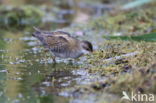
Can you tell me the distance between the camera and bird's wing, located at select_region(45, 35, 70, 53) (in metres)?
8.48

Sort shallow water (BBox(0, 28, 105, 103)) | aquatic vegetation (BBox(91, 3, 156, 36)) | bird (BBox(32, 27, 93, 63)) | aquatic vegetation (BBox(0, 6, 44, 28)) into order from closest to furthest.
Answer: shallow water (BBox(0, 28, 105, 103)) < bird (BBox(32, 27, 93, 63)) < aquatic vegetation (BBox(91, 3, 156, 36)) < aquatic vegetation (BBox(0, 6, 44, 28))

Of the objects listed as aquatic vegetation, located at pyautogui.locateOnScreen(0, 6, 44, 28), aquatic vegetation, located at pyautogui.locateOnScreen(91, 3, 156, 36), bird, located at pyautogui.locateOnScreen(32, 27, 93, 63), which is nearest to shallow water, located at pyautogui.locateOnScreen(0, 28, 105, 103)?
bird, located at pyautogui.locateOnScreen(32, 27, 93, 63)

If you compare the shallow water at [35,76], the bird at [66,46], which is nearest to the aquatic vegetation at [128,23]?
the shallow water at [35,76]

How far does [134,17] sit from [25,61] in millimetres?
6465

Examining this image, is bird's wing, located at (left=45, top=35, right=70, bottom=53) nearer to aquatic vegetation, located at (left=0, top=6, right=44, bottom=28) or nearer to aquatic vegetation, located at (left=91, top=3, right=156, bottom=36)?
aquatic vegetation, located at (left=91, top=3, right=156, bottom=36)

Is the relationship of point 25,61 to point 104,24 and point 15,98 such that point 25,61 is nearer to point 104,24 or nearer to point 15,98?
point 15,98

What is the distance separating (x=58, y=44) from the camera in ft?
27.9

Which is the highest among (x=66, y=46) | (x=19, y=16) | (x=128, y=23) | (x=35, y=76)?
(x=19, y=16)

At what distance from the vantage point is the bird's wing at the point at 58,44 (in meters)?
8.48

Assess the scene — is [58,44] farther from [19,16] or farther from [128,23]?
[19,16]

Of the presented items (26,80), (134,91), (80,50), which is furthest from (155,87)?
(80,50)

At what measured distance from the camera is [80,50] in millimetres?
8438

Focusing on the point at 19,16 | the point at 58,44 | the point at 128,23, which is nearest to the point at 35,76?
the point at 58,44

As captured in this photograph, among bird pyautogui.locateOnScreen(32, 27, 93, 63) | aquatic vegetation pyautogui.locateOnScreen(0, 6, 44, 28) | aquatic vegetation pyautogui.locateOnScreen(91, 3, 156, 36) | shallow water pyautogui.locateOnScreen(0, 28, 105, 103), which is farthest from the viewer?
aquatic vegetation pyautogui.locateOnScreen(0, 6, 44, 28)
